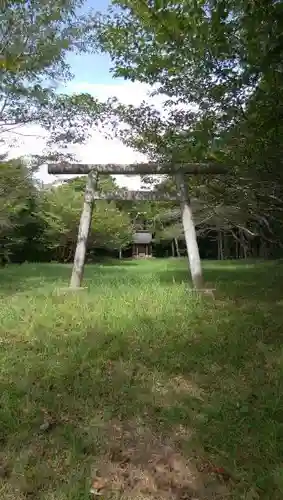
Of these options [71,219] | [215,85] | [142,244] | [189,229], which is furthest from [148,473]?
[142,244]

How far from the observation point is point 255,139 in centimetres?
527

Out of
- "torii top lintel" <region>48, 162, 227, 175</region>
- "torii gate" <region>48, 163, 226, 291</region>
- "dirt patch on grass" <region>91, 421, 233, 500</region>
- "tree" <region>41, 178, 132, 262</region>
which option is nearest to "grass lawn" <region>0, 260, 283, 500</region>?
"dirt patch on grass" <region>91, 421, 233, 500</region>

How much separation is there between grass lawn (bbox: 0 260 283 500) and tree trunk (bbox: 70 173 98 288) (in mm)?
1761

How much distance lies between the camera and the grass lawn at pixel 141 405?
2400 mm

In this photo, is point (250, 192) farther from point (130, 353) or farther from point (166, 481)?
point (166, 481)

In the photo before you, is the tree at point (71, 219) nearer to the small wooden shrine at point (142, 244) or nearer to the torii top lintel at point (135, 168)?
the small wooden shrine at point (142, 244)

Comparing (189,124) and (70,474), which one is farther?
(189,124)

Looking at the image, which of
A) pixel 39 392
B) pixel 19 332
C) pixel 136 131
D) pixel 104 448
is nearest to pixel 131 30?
pixel 136 131

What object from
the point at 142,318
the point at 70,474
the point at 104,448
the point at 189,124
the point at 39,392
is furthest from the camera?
the point at 189,124

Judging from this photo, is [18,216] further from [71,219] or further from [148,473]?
[148,473]

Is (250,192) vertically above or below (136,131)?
below

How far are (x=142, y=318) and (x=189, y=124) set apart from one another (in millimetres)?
3383

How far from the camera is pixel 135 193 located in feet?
24.0

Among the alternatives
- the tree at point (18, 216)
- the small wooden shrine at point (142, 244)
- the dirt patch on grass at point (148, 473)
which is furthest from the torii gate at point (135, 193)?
the small wooden shrine at point (142, 244)
